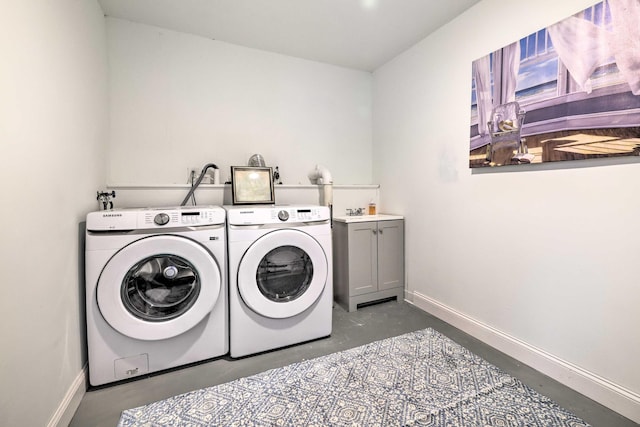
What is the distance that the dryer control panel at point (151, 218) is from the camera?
152cm

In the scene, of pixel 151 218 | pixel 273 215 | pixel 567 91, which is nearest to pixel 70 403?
pixel 151 218

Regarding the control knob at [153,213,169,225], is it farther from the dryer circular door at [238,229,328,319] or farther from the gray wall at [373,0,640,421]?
the gray wall at [373,0,640,421]

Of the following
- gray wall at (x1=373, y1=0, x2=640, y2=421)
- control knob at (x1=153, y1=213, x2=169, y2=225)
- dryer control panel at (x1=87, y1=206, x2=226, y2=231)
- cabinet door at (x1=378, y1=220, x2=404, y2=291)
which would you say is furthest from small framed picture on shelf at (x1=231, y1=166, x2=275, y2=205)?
gray wall at (x1=373, y1=0, x2=640, y2=421)

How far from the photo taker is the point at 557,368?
5.20ft

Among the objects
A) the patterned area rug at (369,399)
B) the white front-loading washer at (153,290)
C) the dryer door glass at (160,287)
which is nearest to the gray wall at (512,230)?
the patterned area rug at (369,399)

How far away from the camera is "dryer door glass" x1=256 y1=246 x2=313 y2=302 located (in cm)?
189

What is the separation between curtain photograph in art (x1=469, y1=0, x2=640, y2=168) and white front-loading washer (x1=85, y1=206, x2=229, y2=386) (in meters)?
1.88

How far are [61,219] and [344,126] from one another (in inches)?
97.7

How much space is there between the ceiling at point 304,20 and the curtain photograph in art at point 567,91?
638 millimetres

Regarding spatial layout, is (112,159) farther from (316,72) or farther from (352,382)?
(352,382)

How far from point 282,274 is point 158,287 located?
0.74m

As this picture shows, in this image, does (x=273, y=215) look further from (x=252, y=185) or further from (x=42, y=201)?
(x=42, y=201)

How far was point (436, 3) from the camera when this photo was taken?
200 cm

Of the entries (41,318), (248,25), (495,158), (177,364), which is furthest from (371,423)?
(248,25)
